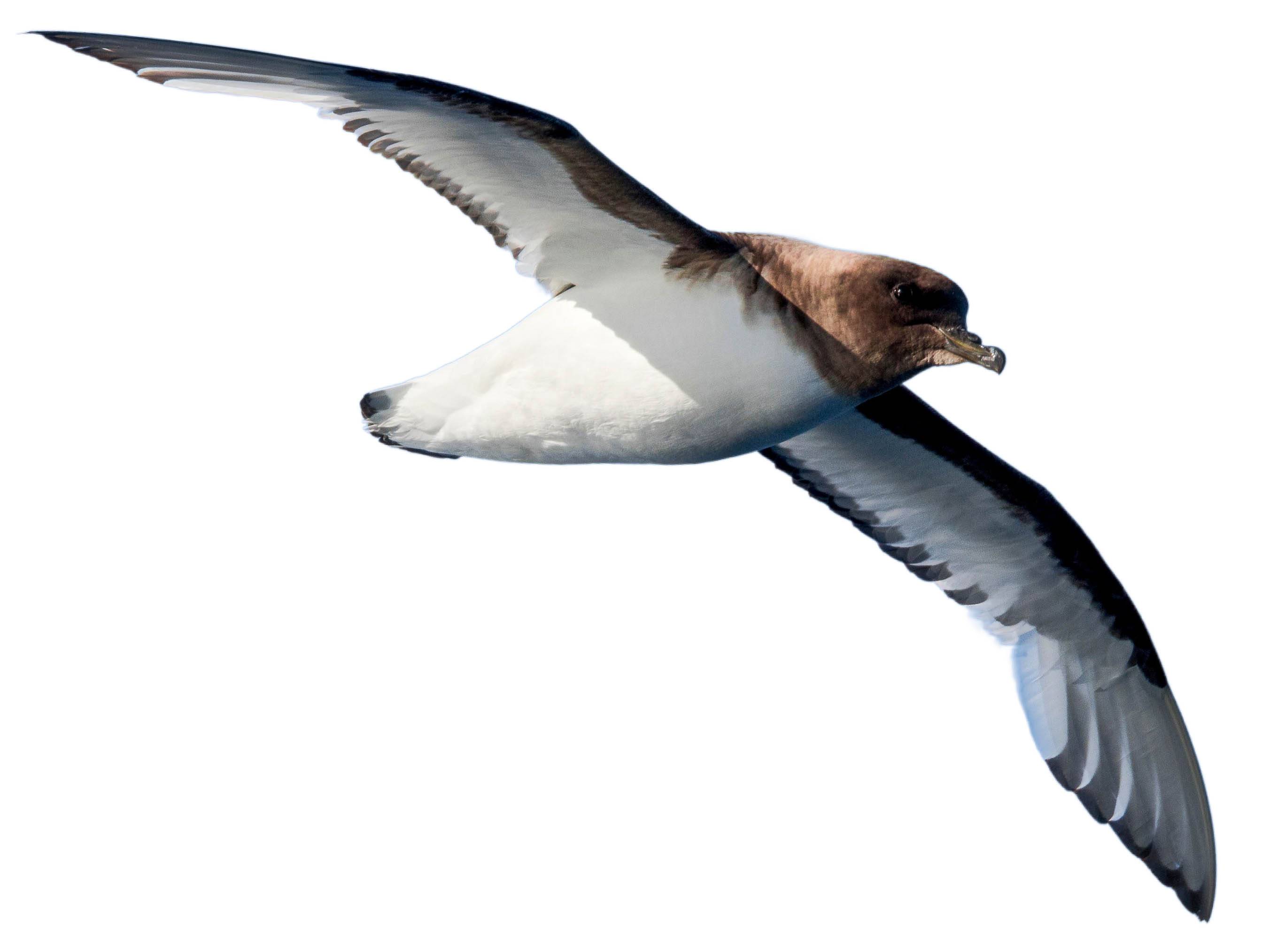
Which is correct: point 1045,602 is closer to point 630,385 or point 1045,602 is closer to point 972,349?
point 972,349

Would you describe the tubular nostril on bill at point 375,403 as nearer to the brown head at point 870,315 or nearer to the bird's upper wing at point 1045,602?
the brown head at point 870,315

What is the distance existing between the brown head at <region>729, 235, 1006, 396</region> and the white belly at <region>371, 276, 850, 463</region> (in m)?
0.13

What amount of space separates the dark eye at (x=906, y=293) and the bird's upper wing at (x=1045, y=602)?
6.39 ft

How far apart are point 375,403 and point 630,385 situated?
156 cm

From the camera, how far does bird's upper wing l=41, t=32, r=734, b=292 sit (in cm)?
770

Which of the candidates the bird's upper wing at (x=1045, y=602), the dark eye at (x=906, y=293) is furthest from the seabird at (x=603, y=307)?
the bird's upper wing at (x=1045, y=602)

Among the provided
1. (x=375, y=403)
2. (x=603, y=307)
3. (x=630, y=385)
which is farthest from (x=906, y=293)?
(x=375, y=403)

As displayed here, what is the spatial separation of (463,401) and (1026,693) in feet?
13.5

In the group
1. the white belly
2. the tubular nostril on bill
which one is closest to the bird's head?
the white belly

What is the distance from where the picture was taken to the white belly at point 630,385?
8016 mm

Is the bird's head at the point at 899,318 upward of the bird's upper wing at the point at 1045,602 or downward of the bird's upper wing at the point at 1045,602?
upward

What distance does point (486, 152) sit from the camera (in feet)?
26.9

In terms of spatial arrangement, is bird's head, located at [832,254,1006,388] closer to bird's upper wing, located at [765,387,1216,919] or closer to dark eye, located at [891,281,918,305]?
dark eye, located at [891,281,918,305]

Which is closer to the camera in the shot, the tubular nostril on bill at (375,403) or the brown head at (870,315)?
the brown head at (870,315)
